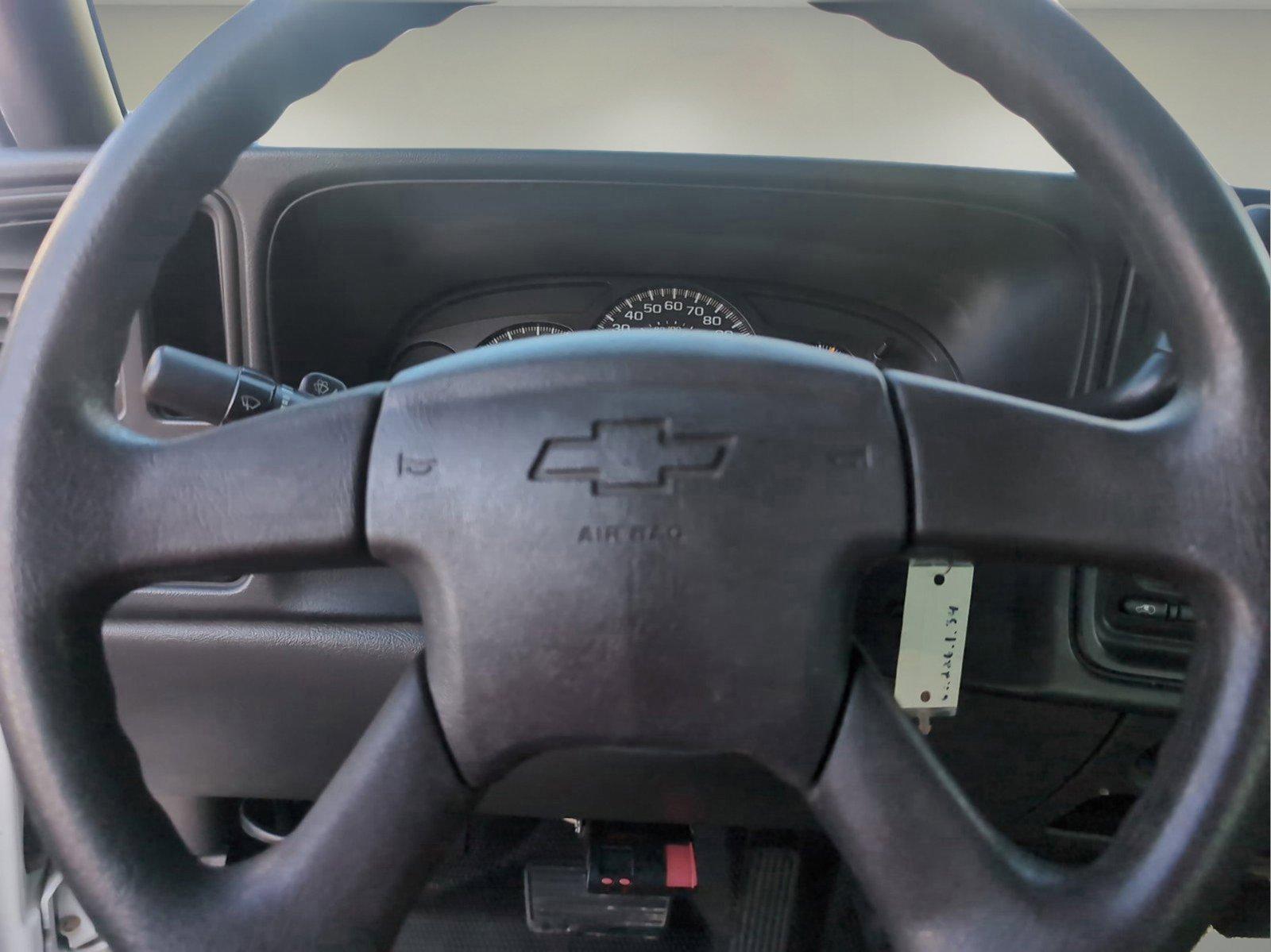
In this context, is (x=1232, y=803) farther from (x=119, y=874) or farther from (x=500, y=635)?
(x=119, y=874)

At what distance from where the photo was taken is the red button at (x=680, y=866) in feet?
2.79

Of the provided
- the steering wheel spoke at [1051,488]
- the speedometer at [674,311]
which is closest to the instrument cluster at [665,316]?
the speedometer at [674,311]

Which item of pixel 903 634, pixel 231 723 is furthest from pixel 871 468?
pixel 231 723

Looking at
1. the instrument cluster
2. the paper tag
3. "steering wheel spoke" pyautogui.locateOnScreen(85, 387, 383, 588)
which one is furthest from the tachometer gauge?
"steering wheel spoke" pyautogui.locateOnScreen(85, 387, 383, 588)

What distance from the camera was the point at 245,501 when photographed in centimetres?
Answer: 39

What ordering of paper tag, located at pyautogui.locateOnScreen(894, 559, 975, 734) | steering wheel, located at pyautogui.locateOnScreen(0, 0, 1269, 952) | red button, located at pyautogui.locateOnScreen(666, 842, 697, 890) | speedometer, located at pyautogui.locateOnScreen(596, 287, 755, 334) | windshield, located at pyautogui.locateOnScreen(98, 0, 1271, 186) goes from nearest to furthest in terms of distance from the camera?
steering wheel, located at pyautogui.locateOnScreen(0, 0, 1269, 952), paper tag, located at pyautogui.locateOnScreen(894, 559, 975, 734), red button, located at pyautogui.locateOnScreen(666, 842, 697, 890), speedometer, located at pyautogui.locateOnScreen(596, 287, 755, 334), windshield, located at pyautogui.locateOnScreen(98, 0, 1271, 186)

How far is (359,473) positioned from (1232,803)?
1.29ft

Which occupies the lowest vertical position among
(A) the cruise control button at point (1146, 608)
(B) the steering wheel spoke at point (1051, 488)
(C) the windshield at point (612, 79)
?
(A) the cruise control button at point (1146, 608)

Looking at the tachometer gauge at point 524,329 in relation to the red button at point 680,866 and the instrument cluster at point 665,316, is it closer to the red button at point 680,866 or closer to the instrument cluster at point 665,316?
the instrument cluster at point 665,316

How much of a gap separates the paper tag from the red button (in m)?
0.29

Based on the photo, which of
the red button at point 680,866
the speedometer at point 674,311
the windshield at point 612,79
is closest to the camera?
the red button at point 680,866

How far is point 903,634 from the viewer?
2.21 feet

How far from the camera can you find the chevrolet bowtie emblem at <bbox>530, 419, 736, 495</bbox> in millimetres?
373

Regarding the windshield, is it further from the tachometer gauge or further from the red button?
the red button
